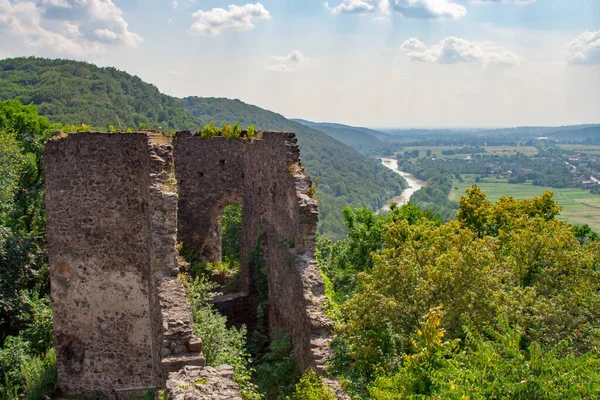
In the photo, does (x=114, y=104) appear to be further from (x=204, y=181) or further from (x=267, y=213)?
(x=267, y=213)

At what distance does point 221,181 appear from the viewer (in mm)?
15328

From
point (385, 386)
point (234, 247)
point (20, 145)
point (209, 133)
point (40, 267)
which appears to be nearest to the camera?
point (385, 386)

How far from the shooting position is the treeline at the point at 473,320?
18.6 feet

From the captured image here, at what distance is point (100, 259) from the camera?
1152 cm

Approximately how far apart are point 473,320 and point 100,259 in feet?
24.1

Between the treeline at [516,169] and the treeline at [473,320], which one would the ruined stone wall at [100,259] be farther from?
the treeline at [516,169]

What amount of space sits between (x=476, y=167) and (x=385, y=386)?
6982 inches

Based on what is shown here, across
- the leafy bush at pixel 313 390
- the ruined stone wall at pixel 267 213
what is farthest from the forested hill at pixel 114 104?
the leafy bush at pixel 313 390

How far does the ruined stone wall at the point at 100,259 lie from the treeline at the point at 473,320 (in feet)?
13.5

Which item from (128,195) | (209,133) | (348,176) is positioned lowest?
(348,176)

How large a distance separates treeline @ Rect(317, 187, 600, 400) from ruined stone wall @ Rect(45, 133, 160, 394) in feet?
13.5

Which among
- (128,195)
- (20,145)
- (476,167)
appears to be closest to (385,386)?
(128,195)

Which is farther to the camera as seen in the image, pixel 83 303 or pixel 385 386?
pixel 83 303

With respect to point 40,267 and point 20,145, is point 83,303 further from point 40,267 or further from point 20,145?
point 20,145
